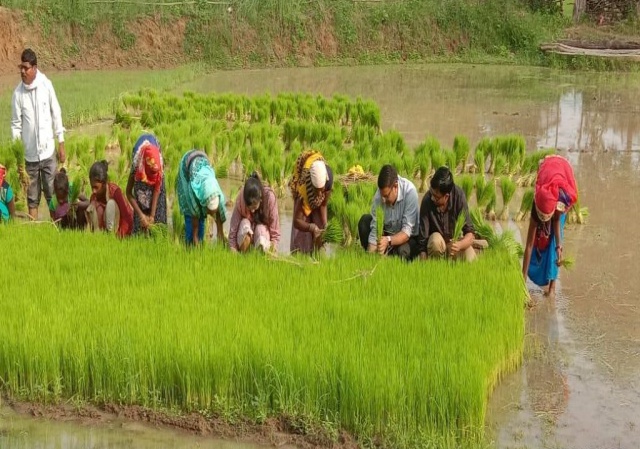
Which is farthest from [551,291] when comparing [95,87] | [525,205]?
[95,87]

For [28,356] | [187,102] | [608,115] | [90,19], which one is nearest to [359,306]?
[28,356]

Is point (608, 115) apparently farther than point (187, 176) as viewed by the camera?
Yes

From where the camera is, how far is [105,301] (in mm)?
5059

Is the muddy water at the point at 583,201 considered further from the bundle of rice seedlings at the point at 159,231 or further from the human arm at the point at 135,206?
the human arm at the point at 135,206

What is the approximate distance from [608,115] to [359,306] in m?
10.6

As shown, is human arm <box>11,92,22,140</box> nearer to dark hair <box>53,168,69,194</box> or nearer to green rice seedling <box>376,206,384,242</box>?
dark hair <box>53,168,69,194</box>

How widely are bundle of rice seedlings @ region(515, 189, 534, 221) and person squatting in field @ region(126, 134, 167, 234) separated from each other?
3184mm

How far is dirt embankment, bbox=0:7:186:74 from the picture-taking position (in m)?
20.7

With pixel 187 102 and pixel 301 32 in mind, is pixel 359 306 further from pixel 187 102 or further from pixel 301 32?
pixel 301 32

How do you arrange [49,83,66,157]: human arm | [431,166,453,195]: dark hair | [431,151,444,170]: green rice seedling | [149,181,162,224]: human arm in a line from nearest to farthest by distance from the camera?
[431,166,453,195]: dark hair < [149,181,162,224]: human arm < [49,83,66,157]: human arm < [431,151,444,170]: green rice seedling

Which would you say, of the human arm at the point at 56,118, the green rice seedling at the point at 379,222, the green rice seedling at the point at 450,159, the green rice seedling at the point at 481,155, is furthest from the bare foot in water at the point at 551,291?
the human arm at the point at 56,118


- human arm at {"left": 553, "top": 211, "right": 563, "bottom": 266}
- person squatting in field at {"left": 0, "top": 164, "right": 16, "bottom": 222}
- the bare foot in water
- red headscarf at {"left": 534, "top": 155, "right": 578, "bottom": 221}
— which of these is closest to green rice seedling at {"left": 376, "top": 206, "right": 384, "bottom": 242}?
red headscarf at {"left": 534, "top": 155, "right": 578, "bottom": 221}

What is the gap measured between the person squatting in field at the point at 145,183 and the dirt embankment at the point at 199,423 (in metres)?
2.23

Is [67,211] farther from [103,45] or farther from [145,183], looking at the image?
[103,45]
